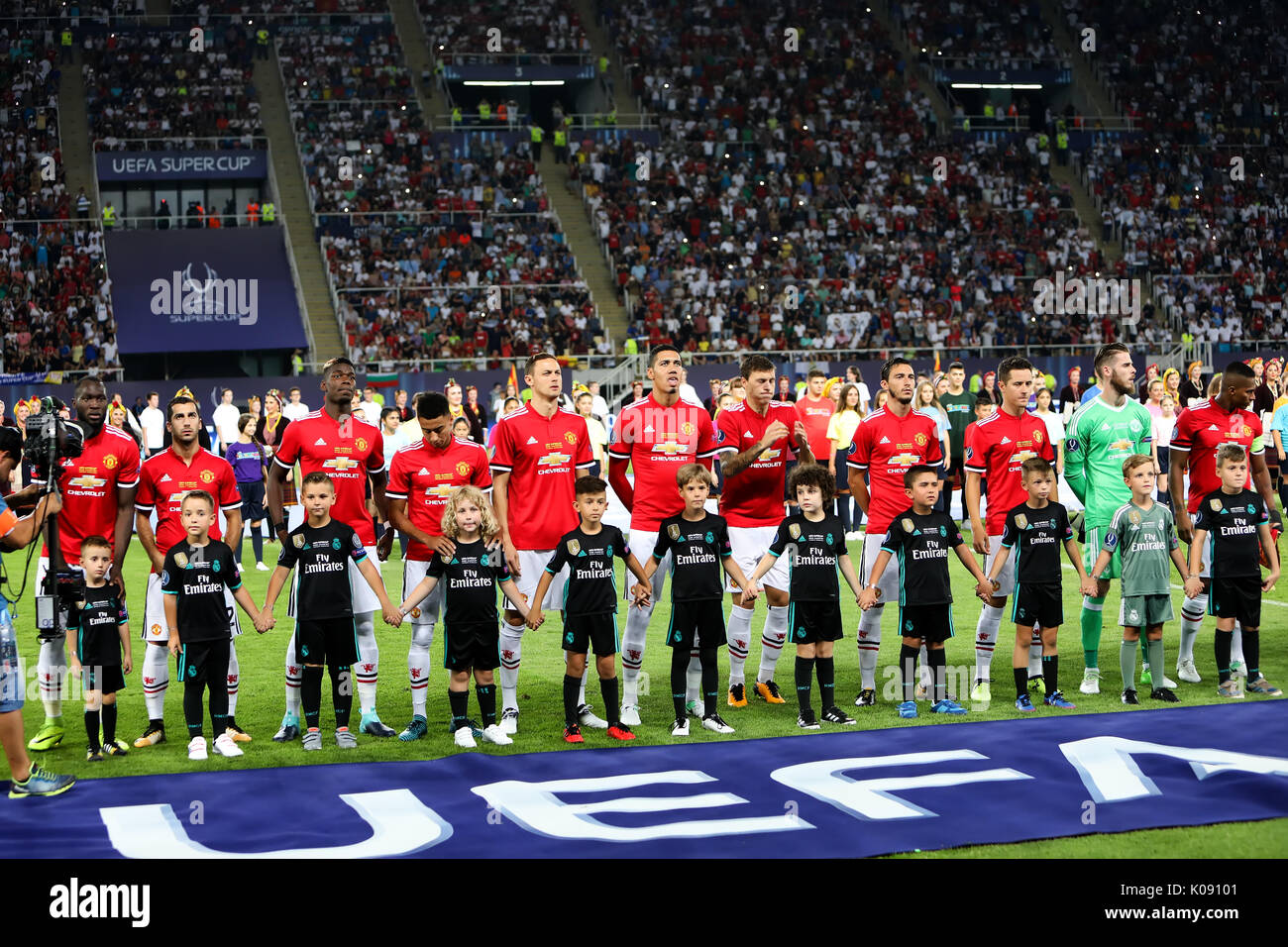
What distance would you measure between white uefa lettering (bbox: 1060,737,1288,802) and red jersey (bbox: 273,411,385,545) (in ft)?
14.6

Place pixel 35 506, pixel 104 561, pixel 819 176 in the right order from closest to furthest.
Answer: pixel 35 506 < pixel 104 561 < pixel 819 176

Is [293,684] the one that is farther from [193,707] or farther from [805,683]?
[805,683]

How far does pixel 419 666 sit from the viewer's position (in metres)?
8.30

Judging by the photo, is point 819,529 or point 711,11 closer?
point 819,529

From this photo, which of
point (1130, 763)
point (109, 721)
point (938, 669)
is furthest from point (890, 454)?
point (109, 721)

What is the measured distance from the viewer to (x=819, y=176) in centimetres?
4122

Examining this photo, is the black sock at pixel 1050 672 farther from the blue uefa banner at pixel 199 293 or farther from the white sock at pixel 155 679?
the blue uefa banner at pixel 199 293

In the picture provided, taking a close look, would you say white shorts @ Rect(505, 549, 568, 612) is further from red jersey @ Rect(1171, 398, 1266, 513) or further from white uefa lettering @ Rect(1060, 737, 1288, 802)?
red jersey @ Rect(1171, 398, 1266, 513)

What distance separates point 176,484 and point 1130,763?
5834mm

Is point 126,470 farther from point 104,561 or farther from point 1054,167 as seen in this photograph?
point 1054,167

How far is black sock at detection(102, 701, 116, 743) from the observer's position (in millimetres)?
8008

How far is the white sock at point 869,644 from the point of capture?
895 centimetres
